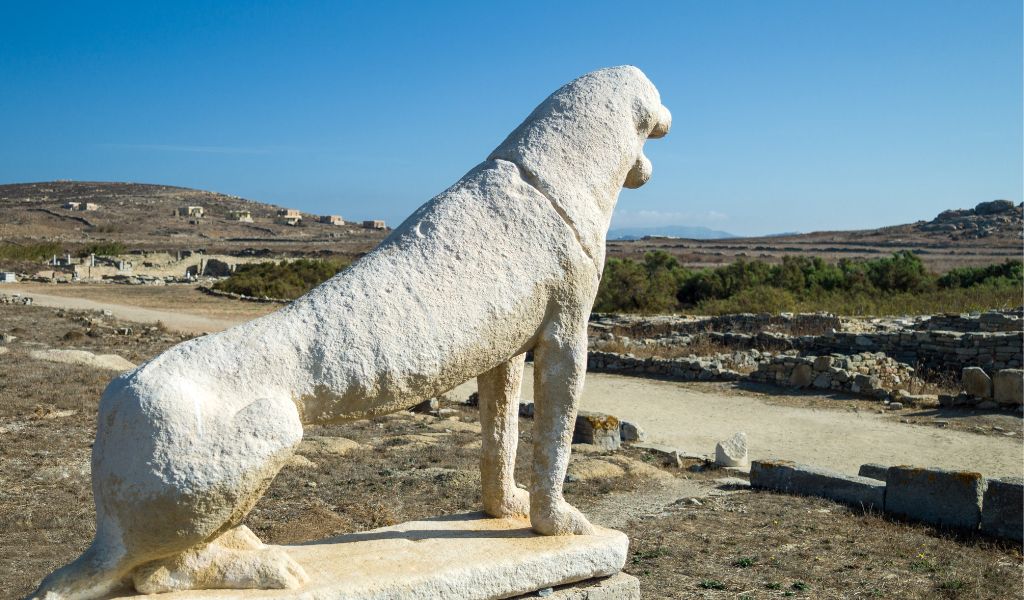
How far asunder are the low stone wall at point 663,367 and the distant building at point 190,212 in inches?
2952

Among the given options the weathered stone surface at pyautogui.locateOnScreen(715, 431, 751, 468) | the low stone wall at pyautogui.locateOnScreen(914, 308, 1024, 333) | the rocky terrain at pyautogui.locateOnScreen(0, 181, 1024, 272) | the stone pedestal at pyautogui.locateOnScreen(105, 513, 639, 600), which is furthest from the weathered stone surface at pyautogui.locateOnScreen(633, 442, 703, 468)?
the rocky terrain at pyautogui.locateOnScreen(0, 181, 1024, 272)

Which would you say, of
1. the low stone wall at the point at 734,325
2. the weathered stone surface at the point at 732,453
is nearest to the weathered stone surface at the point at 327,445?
the weathered stone surface at the point at 732,453

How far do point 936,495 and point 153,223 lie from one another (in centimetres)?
7904

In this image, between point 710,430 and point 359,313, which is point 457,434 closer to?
point 710,430

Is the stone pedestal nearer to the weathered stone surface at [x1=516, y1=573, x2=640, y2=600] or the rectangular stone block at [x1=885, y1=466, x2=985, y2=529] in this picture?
the weathered stone surface at [x1=516, y1=573, x2=640, y2=600]

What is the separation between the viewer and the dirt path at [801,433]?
8.70 m

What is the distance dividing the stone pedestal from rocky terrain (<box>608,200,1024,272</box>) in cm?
4647

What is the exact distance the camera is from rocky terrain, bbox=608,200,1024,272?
5312 cm

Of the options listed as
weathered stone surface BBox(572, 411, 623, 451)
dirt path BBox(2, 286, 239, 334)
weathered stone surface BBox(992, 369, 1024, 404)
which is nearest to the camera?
weathered stone surface BBox(572, 411, 623, 451)

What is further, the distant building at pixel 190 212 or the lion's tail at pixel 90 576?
the distant building at pixel 190 212

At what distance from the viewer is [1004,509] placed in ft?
18.5

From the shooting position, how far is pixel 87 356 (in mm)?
11555

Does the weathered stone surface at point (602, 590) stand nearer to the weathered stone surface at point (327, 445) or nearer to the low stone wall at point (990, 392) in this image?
the weathered stone surface at point (327, 445)

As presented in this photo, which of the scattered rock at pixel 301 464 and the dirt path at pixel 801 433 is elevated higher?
the scattered rock at pixel 301 464
